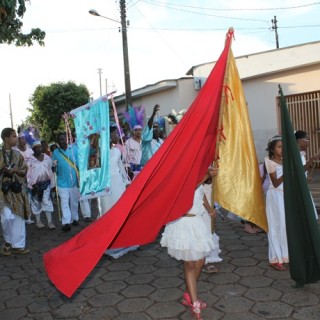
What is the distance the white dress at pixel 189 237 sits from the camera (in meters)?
3.56

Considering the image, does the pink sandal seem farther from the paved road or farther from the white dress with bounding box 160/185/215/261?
the white dress with bounding box 160/185/215/261

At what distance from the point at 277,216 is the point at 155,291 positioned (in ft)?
5.51

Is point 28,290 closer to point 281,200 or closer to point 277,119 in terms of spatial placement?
point 281,200

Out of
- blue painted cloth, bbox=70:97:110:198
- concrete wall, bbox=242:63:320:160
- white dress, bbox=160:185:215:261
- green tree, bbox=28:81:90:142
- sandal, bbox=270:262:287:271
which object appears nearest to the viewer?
white dress, bbox=160:185:215:261

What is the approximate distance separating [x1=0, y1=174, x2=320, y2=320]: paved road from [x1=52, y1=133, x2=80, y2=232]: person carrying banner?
1.60m

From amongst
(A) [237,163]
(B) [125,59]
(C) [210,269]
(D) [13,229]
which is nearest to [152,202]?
(A) [237,163]

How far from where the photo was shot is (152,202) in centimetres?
361

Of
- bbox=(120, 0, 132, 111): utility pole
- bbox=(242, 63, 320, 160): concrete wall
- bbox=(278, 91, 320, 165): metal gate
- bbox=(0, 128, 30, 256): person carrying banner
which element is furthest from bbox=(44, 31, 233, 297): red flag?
bbox=(120, 0, 132, 111): utility pole

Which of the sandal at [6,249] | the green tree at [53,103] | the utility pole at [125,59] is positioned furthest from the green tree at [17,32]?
the green tree at [53,103]

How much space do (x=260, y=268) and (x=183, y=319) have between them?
158cm

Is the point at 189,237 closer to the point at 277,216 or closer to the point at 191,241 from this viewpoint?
the point at 191,241

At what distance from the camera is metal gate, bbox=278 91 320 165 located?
47.2 feet

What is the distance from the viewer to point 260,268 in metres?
4.93

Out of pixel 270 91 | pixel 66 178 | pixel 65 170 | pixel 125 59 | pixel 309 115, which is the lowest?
pixel 66 178
